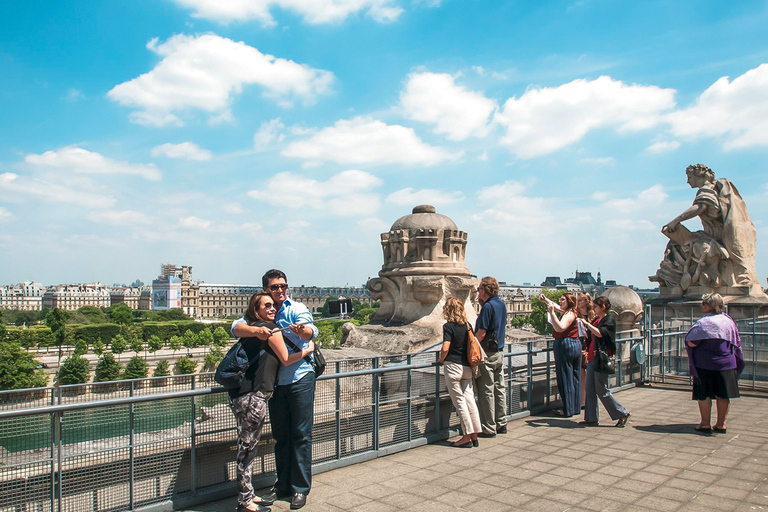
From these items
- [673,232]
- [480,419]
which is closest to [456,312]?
[480,419]

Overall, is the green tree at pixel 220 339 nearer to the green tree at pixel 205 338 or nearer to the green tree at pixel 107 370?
the green tree at pixel 205 338

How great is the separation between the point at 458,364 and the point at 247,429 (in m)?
2.33

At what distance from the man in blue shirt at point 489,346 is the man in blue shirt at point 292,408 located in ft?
7.80

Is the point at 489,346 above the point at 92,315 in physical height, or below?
above

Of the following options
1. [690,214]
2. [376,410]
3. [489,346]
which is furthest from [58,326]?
[489,346]

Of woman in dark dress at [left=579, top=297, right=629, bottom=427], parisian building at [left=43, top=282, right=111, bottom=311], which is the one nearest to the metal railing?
A: woman in dark dress at [left=579, top=297, right=629, bottom=427]

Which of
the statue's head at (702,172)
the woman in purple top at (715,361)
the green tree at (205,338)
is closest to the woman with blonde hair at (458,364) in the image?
the woman in purple top at (715,361)

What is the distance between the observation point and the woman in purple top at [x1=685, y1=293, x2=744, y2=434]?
621 cm

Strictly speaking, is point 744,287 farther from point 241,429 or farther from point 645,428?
point 241,429

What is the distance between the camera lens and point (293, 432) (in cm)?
428

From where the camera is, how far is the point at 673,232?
1305 cm

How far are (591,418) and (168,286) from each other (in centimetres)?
17323

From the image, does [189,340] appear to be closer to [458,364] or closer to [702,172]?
[702,172]

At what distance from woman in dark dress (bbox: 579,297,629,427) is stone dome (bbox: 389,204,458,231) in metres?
4.70
